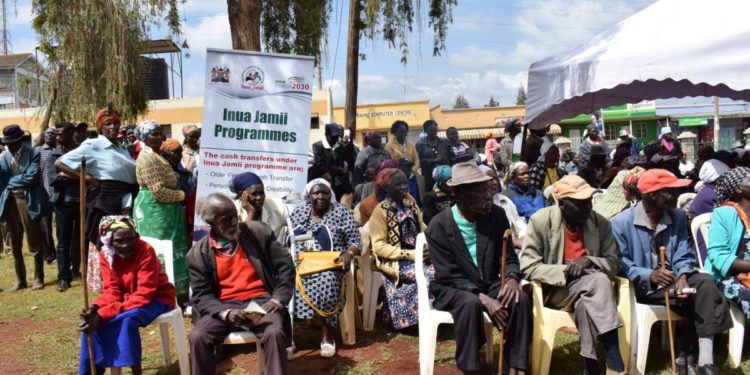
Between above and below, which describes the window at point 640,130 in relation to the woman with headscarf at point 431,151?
above

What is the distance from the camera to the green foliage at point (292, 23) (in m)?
10.2

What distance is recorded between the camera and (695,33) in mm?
5551

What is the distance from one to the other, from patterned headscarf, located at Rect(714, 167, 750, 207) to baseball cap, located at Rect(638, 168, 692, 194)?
528mm

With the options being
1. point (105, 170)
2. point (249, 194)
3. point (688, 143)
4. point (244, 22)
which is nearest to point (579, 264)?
point (249, 194)

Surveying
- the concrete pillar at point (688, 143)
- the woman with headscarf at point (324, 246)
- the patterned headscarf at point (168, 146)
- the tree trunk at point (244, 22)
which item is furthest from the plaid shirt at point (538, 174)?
the concrete pillar at point (688, 143)

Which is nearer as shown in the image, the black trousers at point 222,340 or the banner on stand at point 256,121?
the black trousers at point 222,340

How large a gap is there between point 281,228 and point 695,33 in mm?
3890

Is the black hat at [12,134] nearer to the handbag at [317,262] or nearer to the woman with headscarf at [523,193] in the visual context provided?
the handbag at [317,262]

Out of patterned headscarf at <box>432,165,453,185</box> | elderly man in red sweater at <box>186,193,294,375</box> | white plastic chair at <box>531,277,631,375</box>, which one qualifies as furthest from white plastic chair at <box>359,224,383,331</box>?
white plastic chair at <box>531,277,631,375</box>

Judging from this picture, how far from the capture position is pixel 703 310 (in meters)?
4.11

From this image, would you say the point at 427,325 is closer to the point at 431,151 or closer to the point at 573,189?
the point at 573,189

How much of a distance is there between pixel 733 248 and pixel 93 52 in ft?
35.2

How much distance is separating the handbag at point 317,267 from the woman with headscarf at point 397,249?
464 mm

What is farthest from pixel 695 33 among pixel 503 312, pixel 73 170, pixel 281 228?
pixel 73 170
